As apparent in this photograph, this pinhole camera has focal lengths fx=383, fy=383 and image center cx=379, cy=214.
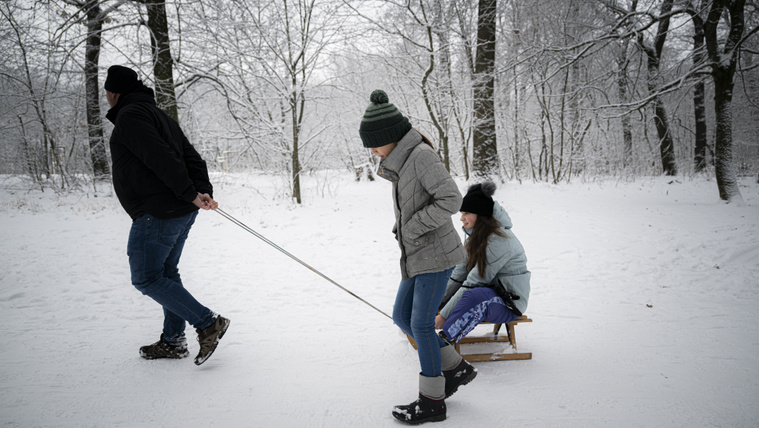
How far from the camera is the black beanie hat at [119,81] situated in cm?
266

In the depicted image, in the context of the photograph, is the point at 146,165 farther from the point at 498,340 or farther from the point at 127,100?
the point at 498,340

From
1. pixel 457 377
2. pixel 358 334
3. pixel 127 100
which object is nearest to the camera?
pixel 457 377

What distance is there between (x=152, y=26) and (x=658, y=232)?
1045 cm

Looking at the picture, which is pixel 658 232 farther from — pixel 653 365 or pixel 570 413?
pixel 570 413

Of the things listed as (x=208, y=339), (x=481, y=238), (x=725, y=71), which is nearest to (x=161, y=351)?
(x=208, y=339)

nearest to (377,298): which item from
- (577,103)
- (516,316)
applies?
(516,316)

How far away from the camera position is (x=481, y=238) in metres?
2.90

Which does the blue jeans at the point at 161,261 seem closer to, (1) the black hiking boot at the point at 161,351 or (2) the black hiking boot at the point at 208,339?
(2) the black hiking boot at the point at 208,339

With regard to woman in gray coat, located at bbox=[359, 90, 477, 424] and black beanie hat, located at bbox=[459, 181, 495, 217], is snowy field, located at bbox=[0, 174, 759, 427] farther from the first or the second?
black beanie hat, located at bbox=[459, 181, 495, 217]

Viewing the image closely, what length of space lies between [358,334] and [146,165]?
6.95 ft

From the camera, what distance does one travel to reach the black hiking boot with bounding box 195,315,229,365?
2.75m

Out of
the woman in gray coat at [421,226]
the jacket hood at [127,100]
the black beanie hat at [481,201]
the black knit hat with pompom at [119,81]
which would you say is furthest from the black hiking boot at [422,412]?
the black knit hat with pompom at [119,81]

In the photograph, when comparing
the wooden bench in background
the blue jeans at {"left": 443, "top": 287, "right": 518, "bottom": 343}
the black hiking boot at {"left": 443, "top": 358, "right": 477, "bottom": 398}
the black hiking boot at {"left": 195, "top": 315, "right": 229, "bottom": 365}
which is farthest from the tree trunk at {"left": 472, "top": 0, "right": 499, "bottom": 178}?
the black hiking boot at {"left": 195, "top": 315, "right": 229, "bottom": 365}

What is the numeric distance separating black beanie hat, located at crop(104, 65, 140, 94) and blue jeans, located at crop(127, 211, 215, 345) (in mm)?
932
